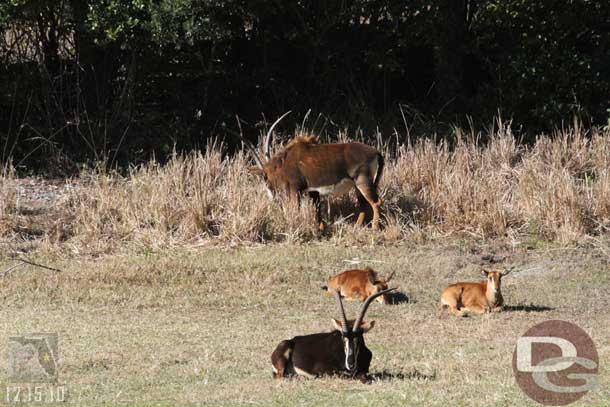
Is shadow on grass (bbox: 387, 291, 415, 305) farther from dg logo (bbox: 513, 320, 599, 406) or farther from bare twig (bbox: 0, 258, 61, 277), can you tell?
bare twig (bbox: 0, 258, 61, 277)

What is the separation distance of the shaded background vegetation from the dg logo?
8969 millimetres

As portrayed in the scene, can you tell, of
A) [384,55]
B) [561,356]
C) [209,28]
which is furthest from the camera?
[384,55]

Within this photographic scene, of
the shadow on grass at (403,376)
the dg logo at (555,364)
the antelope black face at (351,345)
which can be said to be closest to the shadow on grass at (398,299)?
the dg logo at (555,364)

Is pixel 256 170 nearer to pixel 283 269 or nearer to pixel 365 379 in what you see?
pixel 283 269

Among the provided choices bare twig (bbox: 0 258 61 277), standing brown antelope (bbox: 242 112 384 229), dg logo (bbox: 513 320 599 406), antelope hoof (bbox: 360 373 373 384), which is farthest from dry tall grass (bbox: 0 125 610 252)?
antelope hoof (bbox: 360 373 373 384)

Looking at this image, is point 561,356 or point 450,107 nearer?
point 561,356

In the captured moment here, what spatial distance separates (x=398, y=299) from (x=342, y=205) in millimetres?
3953

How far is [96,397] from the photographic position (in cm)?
845

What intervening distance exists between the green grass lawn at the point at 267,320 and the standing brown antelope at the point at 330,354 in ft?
0.37

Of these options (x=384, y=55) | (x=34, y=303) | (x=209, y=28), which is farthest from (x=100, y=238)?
(x=384, y=55)

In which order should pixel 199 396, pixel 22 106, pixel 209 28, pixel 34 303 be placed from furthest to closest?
1. pixel 22 106
2. pixel 209 28
3. pixel 34 303
4. pixel 199 396

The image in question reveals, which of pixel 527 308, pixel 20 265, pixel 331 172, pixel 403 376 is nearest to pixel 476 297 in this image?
pixel 527 308

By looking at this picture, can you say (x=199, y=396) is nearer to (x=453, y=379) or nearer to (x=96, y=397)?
(x=96, y=397)

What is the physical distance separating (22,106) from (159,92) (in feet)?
8.34
